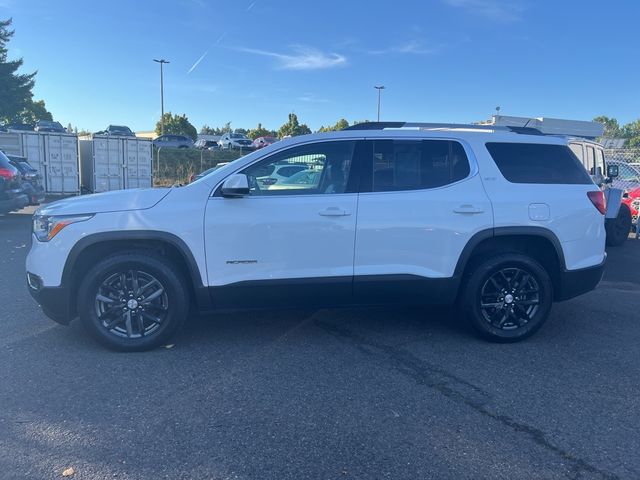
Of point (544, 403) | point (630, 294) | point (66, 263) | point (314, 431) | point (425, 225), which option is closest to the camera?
point (314, 431)

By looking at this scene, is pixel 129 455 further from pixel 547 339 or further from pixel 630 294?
pixel 630 294

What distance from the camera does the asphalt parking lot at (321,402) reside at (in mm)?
2984

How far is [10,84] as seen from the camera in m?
45.0

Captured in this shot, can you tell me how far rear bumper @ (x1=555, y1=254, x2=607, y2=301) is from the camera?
16.5 feet

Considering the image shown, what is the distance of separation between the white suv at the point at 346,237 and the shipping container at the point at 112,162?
15.9 m

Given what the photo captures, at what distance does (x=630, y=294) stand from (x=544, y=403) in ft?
13.3

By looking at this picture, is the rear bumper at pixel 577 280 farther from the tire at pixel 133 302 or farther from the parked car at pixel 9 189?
the parked car at pixel 9 189

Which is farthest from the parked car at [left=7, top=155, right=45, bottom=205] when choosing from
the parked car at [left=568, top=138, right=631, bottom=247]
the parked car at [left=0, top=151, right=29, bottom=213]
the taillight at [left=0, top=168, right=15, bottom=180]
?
the parked car at [left=568, top=138, right=631, bottom=247]

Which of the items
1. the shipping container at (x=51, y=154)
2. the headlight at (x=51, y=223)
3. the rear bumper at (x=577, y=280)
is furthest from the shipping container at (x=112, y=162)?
the rear bumper at (x=577, y=280)

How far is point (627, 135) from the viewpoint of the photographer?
225 ft

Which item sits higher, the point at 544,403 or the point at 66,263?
the point at 66,263

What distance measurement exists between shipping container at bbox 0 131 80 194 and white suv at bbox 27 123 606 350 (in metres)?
15.6

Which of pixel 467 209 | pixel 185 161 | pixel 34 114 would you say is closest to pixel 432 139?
pixel 467 209

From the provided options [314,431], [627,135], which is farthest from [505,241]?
[627,135]
